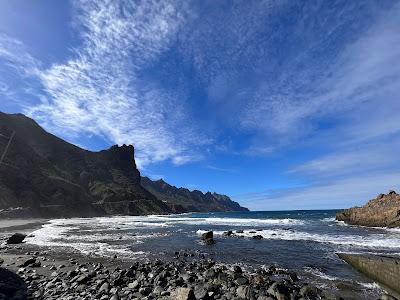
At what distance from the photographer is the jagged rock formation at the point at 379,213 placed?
191 ft

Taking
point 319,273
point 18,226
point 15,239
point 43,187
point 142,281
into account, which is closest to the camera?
point 142,281

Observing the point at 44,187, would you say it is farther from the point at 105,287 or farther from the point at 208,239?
the point at 105,287

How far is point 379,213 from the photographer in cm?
6269

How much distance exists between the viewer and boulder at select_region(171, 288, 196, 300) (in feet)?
47.5

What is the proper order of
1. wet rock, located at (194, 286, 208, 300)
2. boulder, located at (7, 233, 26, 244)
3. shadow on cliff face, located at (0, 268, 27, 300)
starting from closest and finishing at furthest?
shadow on cliff face, located at (0, 268, 27, 300)
wet rock, located at (194, 286, 208, 300)
boulder, located at (7, 233, 26, 244)

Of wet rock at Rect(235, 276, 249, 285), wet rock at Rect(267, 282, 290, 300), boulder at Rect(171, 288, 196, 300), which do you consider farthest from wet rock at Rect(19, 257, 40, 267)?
wet rock at Rect(267, 282, 290, 300)

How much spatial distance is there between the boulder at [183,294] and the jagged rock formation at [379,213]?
53481 mm

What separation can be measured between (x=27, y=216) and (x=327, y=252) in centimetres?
9430

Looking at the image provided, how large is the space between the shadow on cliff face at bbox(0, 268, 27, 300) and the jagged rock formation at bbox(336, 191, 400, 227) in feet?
190

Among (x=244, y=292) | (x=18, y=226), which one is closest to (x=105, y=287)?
(x=244, y=292)

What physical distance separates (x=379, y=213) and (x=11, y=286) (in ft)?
212

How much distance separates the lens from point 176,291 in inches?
605

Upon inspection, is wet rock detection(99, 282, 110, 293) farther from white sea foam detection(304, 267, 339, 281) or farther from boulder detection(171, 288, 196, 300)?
white sea foam detection(304, 267, 339, 281)

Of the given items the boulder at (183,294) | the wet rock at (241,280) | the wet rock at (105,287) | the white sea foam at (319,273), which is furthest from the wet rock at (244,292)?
the white sea foam at (319,273)
